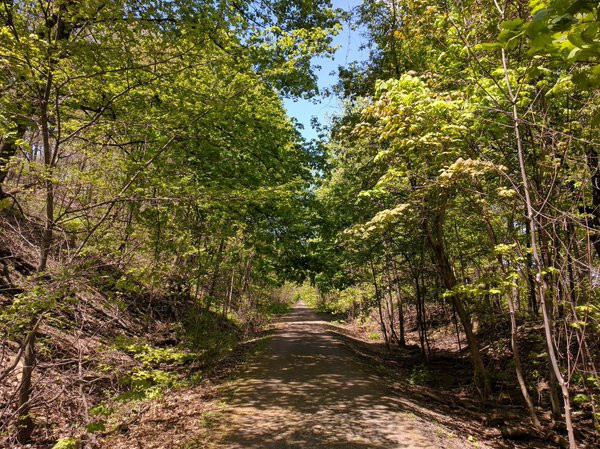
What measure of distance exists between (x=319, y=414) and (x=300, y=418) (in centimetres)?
37

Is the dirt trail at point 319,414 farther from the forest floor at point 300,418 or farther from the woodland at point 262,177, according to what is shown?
the woodland at point 262,177

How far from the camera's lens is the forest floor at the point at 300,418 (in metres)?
4.99

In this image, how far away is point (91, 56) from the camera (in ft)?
12.3

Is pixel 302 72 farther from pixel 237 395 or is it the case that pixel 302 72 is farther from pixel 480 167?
pixel 237 395

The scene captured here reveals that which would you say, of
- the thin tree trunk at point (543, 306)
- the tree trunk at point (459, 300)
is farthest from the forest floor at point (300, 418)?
the thin tree trunk at point (543, 306)

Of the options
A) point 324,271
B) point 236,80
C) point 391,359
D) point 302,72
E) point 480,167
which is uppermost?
point 302,72

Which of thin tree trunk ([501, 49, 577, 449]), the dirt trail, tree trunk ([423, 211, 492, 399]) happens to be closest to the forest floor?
the dirt trail

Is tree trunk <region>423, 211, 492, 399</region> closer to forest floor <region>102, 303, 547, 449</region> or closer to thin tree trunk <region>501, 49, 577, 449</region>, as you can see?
forest floor <region>102, 303, 547, 449</region>

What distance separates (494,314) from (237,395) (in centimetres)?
619

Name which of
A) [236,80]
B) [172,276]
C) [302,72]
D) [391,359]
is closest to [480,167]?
[236,80]

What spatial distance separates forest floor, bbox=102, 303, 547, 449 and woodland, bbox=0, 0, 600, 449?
599 mm

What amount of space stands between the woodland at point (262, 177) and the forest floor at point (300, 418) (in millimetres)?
599

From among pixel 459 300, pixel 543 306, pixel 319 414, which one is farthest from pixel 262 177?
pixel 543 306

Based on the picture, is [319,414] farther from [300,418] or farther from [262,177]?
[262,177]
